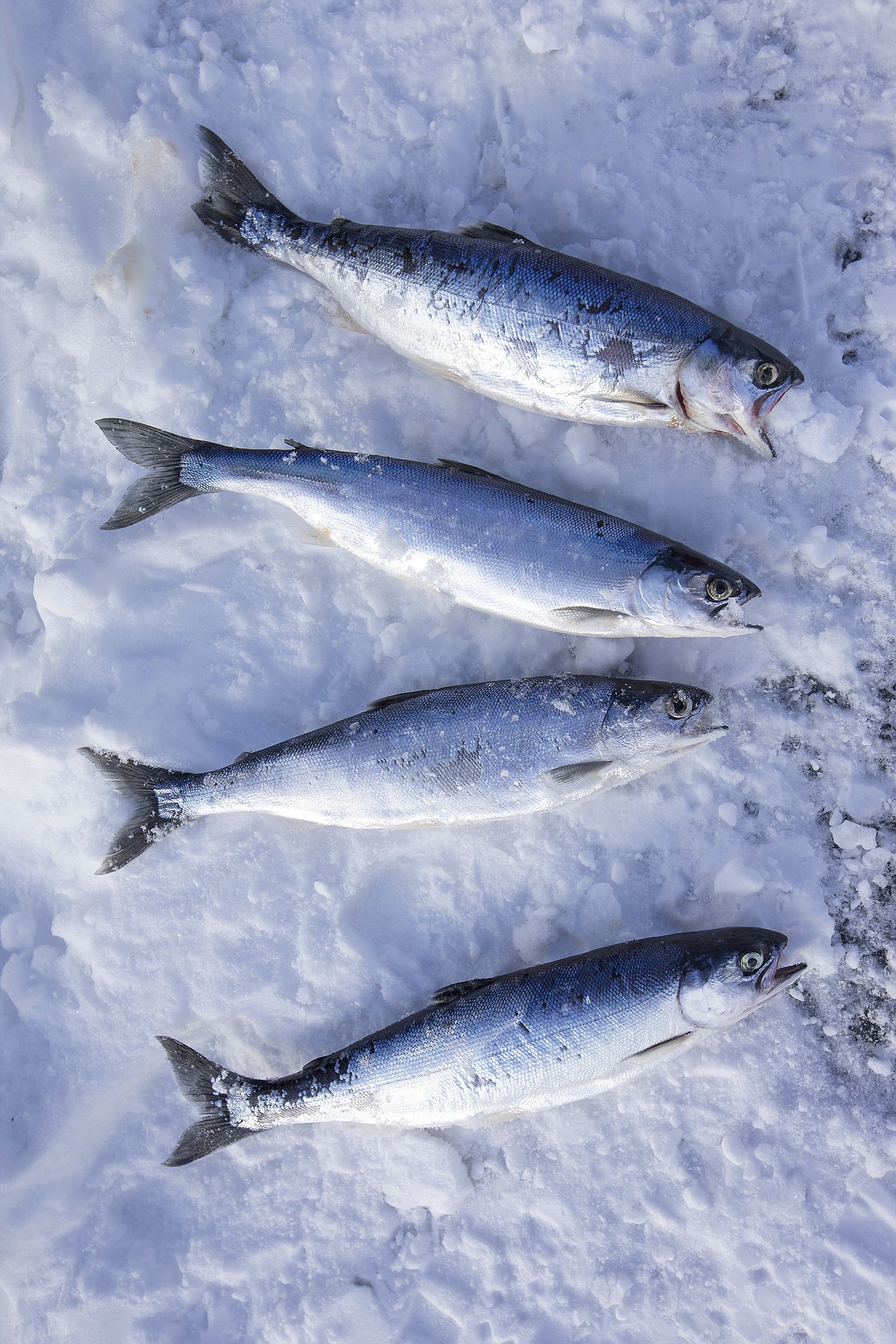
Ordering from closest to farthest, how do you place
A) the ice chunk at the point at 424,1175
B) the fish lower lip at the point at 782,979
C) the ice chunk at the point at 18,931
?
1. the fish lower lip at the point at 782,979
2. the ice chunk at the point at 424,1175
3. the ice chunk at the point at 18,931

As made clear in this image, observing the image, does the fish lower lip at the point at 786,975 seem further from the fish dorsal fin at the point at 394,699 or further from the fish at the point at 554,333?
the fish at the point at 554,333

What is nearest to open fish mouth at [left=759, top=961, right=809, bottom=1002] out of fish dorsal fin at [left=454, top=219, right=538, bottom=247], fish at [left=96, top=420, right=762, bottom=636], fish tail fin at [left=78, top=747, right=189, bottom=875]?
fish at [left=96, top=420, right=762, bottom=636]

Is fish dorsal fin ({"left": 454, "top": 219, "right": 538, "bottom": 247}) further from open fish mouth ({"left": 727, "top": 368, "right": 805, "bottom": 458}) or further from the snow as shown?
open fish mouth ({"left": 727, "top": 368, "right": 805, "bottom": 458})

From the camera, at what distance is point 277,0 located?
3758mm

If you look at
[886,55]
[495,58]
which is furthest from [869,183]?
[495,58]

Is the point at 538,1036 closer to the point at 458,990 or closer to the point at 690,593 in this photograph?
the point at 458,990

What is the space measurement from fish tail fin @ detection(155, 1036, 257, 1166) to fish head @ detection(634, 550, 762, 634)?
257 cm

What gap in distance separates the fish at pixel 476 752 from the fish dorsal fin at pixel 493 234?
1.90 metres

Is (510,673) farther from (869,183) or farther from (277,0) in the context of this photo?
(277,0)

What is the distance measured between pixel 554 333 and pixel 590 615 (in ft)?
3.79

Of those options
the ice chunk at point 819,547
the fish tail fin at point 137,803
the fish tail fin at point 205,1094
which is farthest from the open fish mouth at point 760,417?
the fish tail fin at point 205,1094

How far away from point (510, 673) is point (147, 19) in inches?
139

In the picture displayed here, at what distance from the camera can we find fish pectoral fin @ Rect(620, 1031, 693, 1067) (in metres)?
3.12

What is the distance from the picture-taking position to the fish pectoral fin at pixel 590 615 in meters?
3.25
